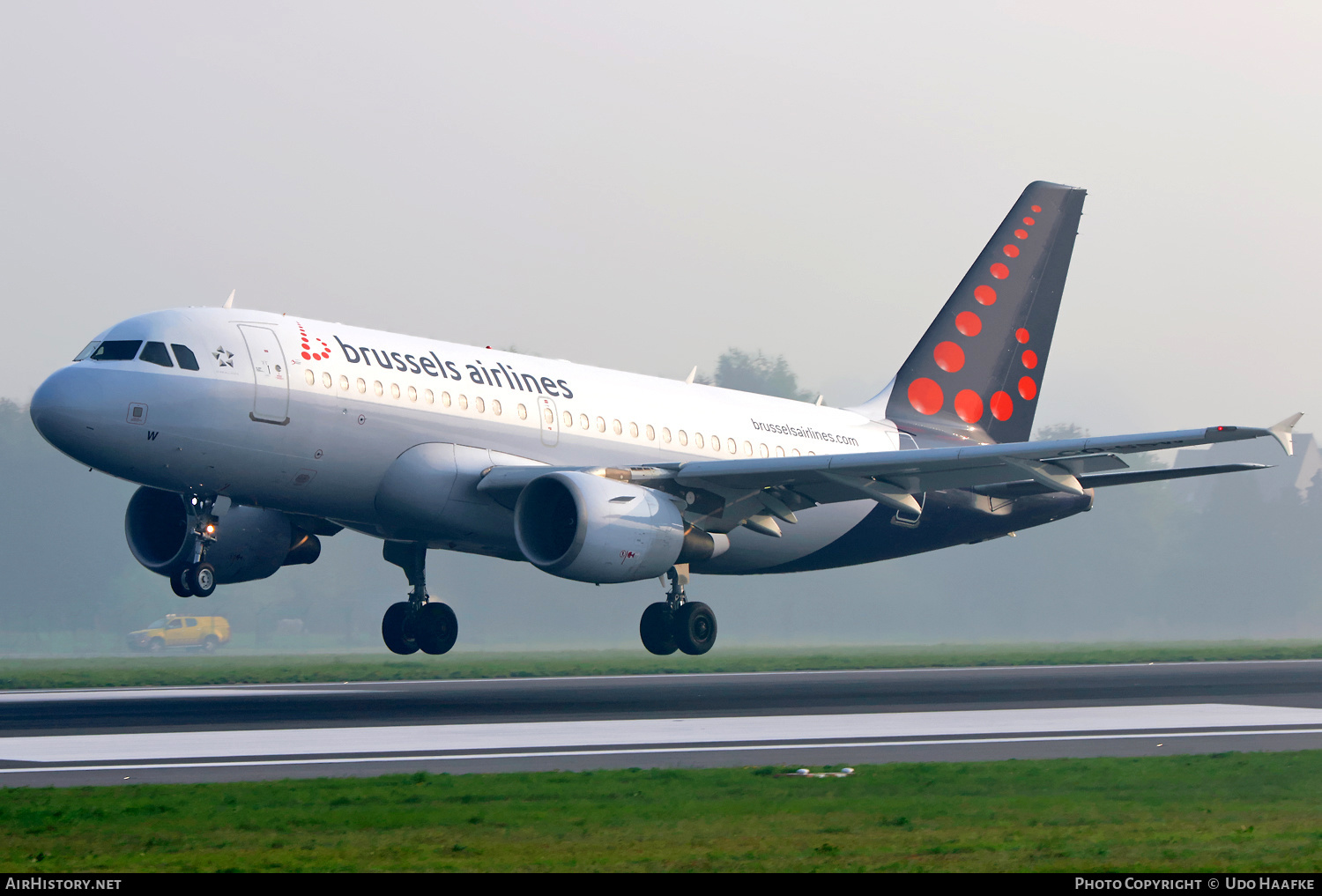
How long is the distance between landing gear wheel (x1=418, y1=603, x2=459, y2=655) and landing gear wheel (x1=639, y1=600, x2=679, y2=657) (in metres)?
4.09

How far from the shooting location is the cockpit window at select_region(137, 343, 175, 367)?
22.3 m

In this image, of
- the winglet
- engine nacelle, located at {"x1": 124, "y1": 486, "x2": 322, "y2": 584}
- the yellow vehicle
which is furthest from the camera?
the yellow vehicle

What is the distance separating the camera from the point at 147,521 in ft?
88.4

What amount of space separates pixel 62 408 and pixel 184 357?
196 cm

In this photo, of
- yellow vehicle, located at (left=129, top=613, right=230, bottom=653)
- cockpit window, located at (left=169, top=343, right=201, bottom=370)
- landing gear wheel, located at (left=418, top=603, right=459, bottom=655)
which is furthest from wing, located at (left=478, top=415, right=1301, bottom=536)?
yellow vehicle, located at (left=129, top=613, right=230, bottom=653)

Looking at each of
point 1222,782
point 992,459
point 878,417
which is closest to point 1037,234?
point 878,417

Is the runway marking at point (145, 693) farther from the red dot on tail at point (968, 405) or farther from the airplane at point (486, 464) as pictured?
the red dot on tail at point (968, 405)

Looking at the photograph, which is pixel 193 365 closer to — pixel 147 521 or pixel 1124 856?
pixel 147 521

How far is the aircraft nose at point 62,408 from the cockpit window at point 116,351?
58cm

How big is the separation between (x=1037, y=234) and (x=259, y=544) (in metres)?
19.4

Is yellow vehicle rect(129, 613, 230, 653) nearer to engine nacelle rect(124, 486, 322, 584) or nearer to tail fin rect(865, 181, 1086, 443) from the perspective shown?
engine nacelle rect(124, 486, 322, 584)

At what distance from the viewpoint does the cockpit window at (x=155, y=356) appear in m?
22.3

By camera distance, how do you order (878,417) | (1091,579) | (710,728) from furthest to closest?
1. (1091,579)
2. (878,417)
3. (710,728)

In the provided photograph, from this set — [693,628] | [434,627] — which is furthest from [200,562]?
[693,628]
